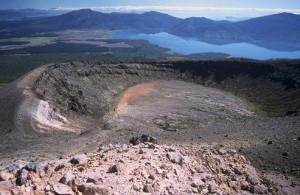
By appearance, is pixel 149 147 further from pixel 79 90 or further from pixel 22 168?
pixel 79 90

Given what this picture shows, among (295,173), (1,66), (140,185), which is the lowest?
(1,66)

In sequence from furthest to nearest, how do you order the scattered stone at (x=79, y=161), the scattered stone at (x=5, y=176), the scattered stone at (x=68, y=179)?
the scattered stone at (x=79, y=161), the scattered stone at (x=5, y=176), the scattered stone at (x=68, y=179)

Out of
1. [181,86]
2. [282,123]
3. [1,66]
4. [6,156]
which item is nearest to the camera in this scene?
[6,156]

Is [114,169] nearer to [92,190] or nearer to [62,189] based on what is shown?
[92,190]

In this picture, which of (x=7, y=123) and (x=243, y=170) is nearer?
(x=243, y=170)

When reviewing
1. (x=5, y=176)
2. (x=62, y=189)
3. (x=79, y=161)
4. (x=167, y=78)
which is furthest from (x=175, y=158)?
(x=167, y=78)

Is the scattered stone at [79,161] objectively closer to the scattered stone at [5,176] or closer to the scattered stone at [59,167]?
the scattered stone at [59,167]

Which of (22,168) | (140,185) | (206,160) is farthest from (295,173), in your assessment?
(22,168)

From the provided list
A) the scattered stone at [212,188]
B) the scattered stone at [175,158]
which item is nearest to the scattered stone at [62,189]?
the scattered stone at [175,158]

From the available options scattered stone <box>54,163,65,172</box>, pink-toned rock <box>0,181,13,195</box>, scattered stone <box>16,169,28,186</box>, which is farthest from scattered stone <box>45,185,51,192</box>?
scattered stone <box>54,163,65,172</box>
